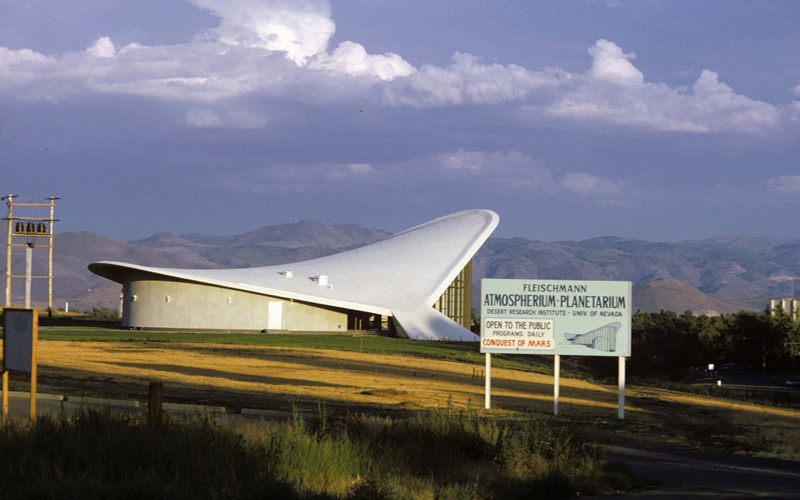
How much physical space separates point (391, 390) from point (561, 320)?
4722 mm

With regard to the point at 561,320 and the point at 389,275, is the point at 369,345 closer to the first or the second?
the point at 389,275

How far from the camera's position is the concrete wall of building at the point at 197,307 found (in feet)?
173

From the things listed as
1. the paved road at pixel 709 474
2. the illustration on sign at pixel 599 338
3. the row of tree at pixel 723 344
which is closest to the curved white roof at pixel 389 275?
the row of tree at pixel 723 344

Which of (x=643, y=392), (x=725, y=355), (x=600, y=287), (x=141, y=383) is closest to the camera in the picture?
(x=600, y=287)

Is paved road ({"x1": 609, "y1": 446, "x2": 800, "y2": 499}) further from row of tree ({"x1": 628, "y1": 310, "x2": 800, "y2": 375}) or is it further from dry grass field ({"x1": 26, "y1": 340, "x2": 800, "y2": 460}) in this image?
row of tree ({"x1": 628, "y1": 310, "x2": 800, "y2": 375})

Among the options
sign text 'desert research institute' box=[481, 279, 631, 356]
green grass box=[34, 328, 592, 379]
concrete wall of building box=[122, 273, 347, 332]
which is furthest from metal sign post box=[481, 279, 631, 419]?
concrete wall of building box=[122, 273, 347, 332]

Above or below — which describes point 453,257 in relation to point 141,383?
above

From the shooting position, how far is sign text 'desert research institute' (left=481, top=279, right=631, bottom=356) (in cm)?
1931

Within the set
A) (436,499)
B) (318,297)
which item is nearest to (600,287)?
(436,499)

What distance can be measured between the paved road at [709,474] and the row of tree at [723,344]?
51921 mm

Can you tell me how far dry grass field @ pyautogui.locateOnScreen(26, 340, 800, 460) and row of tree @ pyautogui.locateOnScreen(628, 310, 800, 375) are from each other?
126 feet

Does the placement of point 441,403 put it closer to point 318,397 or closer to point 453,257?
point 318,397

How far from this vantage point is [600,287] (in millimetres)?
19422

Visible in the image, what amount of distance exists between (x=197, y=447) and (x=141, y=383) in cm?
1338
